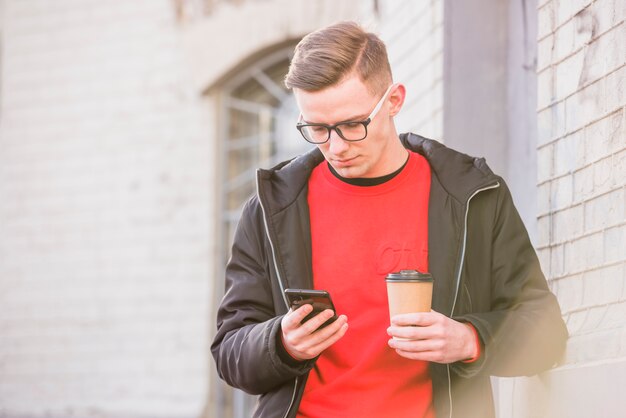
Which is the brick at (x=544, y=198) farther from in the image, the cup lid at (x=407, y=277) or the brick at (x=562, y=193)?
the cup lid at (x=407, y=277)

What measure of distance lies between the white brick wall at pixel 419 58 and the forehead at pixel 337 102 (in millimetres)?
1869

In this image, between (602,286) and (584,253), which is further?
(584,253)

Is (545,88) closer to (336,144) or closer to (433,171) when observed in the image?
(433,171)

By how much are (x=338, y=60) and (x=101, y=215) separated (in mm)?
6323

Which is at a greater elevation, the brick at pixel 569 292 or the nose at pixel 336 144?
the nose at pixel 336 144

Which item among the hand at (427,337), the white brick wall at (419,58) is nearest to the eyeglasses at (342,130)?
the hand at (427,337)

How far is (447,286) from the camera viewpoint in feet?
11.1

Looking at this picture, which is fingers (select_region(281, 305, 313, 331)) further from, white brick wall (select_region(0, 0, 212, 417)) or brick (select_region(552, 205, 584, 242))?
white brick wall (select_region(0, 0, 212, 417))

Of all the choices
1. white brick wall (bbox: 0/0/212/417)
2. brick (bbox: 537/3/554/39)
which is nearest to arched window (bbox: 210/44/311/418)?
white brick wall (bbox: 0/0/212/417)

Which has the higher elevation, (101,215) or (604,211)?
(101,215)

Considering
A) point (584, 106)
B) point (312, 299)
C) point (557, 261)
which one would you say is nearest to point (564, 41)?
point (584, 106)

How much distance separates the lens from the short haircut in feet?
11.1

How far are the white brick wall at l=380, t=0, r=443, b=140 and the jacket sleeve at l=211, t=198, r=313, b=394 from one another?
1.85 meters

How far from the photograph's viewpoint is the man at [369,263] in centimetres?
331
